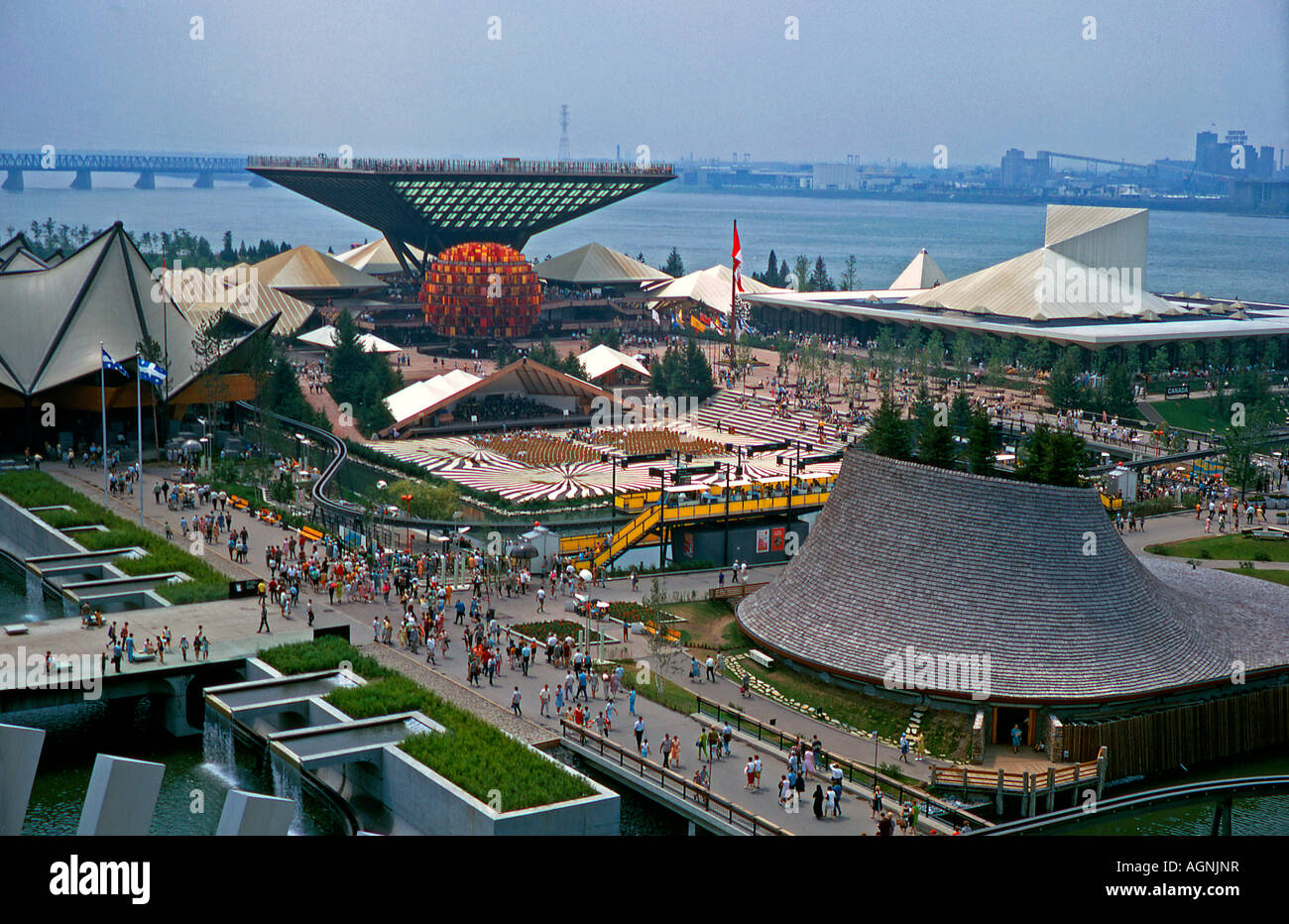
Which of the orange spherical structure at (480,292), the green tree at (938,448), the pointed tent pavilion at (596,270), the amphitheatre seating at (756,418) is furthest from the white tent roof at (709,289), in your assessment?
the green tree at (938,448)

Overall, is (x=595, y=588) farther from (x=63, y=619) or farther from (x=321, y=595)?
(x=63, y=619)

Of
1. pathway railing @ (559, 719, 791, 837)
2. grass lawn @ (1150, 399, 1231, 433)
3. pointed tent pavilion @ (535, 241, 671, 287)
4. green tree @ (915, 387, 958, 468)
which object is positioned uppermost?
pointed tent pavilion @ (535, 241, 671, 287)

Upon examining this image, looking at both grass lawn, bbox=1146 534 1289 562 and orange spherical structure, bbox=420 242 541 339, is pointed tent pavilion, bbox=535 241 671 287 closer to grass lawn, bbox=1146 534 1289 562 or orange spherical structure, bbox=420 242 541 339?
orange spherical structure, bbox=420 242 541 339

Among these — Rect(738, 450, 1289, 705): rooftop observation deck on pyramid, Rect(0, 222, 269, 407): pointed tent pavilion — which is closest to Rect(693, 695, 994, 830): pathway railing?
Rect(738, 450, 1289, 705): rooftop observation deck on pyramid

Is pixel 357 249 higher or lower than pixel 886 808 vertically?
higher

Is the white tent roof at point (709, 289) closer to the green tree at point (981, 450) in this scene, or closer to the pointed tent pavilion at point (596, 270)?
the pointed tent pavilion at point (596, 270)

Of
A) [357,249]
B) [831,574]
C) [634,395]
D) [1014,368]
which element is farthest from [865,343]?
[831,574]
